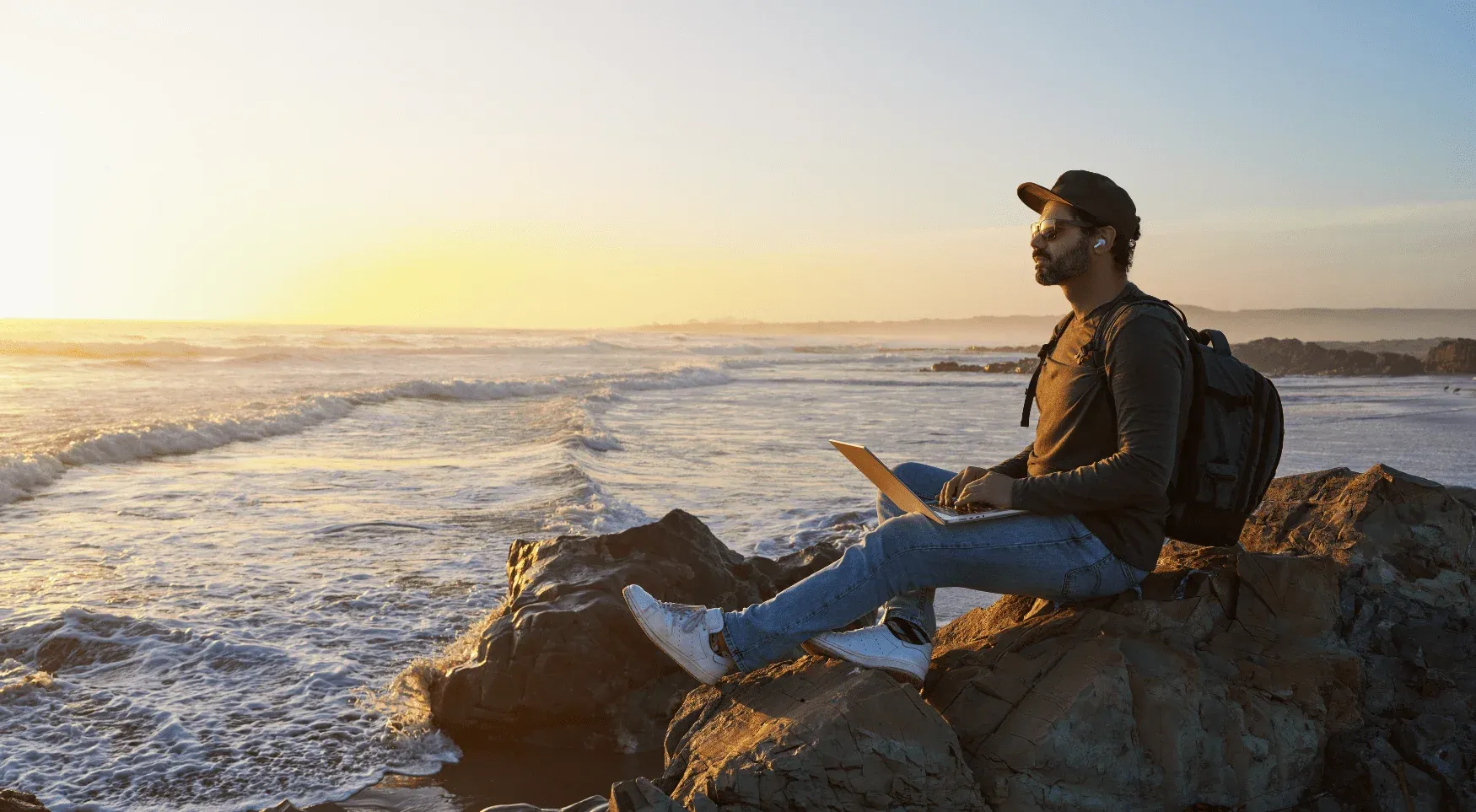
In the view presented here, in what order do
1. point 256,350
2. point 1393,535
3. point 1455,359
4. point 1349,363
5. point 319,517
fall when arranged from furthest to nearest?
point 256,350 → point 1349,363 → point 1455,359 → point 319,517 → point 1393,535

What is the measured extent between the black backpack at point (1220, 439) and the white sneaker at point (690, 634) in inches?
65.9

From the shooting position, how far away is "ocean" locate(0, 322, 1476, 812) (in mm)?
5250

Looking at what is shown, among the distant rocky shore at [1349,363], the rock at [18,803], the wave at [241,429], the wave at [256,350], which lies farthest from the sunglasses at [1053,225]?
the wave at [256,350]

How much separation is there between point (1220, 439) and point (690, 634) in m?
2.02

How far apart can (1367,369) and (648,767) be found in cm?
4263

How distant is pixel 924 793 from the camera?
10.2ft

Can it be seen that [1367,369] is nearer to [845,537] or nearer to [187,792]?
[845,537]

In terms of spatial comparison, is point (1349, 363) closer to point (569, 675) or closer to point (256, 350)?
point (569, 675)

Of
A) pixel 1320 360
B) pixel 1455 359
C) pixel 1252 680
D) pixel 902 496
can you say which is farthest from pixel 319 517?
pixel 1455 359

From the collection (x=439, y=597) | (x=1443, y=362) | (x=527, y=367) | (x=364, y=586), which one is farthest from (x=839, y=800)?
(x=1443, y=362)

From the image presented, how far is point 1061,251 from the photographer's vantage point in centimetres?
378

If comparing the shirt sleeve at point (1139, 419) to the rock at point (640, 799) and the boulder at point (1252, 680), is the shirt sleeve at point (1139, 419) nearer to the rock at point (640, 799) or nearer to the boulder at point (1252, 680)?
the boulder at point (1252, 680)

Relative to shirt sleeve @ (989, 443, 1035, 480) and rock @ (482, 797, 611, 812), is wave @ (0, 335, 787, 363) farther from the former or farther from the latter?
shirt sleeve @ (989, 443, 1035, 480)

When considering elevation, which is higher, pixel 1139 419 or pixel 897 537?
pixel 1139 419
